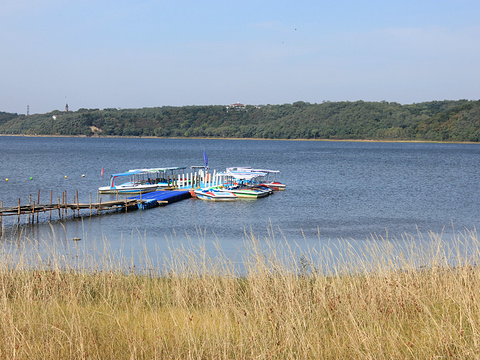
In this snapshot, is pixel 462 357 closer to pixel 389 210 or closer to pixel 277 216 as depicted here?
pixel 277 216

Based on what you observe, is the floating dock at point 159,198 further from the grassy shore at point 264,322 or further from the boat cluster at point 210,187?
the grassy shore at point 264,322

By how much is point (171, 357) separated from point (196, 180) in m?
38.2

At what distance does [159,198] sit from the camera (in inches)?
1447

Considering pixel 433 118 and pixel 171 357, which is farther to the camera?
pixel 433 118

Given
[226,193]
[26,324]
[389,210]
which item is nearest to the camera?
[26,324]

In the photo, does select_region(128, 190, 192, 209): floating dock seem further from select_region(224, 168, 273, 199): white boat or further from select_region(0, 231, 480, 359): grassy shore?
select_region(0, 231, 480, 359): grassy shore

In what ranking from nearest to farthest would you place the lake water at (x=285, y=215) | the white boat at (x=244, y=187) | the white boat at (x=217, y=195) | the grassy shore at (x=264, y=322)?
the grassy shore at (x=264, y=322) < the lake water at (x=285, y=215) < the white boat at (x=217, y=195) < the white boat at (x=244, y=187)

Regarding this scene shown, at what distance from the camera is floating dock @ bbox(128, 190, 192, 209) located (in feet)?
113

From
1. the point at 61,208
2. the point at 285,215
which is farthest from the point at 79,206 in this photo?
the point at 285,215

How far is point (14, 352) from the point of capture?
650 cm

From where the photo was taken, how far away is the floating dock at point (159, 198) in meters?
34.4

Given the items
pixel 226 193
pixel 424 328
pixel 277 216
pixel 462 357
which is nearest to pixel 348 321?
pixel 424 328

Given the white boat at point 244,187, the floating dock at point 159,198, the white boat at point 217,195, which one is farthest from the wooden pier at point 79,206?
the white boat at point 244,187

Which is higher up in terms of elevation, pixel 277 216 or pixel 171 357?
pixel 171 357
